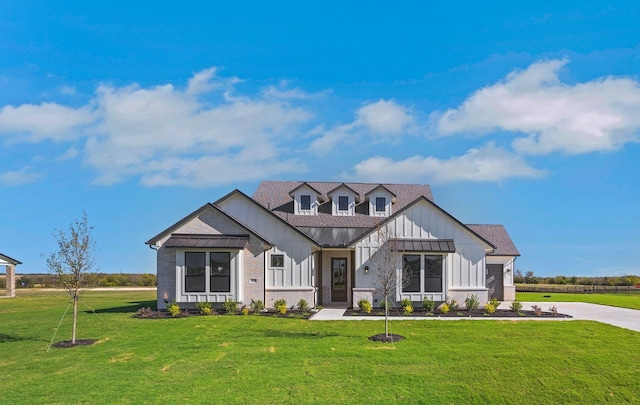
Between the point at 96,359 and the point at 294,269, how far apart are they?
1160 centimetres

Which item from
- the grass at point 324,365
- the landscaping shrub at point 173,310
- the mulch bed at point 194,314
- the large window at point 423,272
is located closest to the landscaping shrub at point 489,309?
the large window at point 423,272

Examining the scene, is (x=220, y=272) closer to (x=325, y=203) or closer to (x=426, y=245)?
(x=325, y=203)

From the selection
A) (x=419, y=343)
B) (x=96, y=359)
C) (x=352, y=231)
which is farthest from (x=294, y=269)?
(x=96, y=359)

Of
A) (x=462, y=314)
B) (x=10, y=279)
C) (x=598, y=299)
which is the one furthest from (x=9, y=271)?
(x=598, y=299)

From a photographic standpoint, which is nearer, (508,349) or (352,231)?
(508,349)

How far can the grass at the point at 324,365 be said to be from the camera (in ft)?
33.6

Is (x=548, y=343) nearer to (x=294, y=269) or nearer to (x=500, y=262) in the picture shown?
(x=294, y=269)

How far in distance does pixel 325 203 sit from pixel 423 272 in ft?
27.0

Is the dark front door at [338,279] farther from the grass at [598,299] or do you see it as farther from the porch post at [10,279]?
the porch post at [10,279]

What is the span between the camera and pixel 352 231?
2650 centimetres

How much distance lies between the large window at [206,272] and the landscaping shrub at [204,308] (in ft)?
1.98

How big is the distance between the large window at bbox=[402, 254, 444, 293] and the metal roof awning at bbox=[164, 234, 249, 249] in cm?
794

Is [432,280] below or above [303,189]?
below

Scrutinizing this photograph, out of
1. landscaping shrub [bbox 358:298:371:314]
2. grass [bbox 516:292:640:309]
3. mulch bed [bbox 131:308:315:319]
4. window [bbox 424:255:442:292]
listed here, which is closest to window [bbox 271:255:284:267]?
mulch bed [bbox 131:308:315:319]
